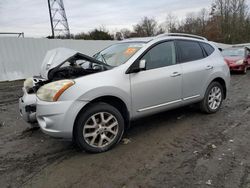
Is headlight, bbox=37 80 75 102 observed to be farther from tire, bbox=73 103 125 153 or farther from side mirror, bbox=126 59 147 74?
side mirror, bbox=126 59 147 74

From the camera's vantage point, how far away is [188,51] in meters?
4.99

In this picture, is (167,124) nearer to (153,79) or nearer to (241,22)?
(153,79)

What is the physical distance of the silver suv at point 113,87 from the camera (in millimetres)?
3473

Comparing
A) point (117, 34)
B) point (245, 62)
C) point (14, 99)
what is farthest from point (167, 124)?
point (117, 34)

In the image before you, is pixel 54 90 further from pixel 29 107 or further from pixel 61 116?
pixel 29 107

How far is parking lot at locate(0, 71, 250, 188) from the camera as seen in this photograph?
9.85 ft

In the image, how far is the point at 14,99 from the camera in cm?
821

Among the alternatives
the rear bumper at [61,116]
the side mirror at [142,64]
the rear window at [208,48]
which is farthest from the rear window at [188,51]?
the rear bumper at [61,116]

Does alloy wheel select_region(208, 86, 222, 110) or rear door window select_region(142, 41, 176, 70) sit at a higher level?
rear door window select_region(142, 41, 176, 70)

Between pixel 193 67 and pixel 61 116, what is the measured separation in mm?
2862

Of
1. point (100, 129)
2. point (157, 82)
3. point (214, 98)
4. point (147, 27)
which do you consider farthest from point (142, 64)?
point (147, 27)

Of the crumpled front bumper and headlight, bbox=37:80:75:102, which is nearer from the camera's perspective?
headlight, bbox=37:80:75:102

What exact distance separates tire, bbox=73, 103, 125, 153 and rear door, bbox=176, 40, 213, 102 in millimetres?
1661

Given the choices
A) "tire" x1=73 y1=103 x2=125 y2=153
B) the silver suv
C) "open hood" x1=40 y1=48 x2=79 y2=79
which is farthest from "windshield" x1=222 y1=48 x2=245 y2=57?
"open hood" x1=40 y1=48 x2=79 y2=79
